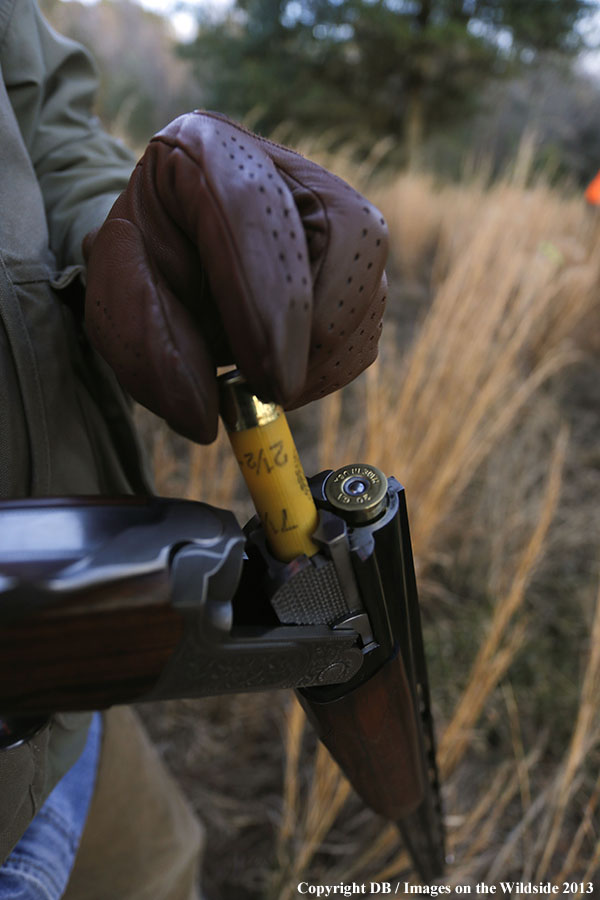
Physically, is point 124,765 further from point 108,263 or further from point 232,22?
point 232,22

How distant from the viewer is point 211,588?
31cm

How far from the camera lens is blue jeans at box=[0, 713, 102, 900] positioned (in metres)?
0.52

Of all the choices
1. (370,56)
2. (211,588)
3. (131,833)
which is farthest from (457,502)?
(370,56)

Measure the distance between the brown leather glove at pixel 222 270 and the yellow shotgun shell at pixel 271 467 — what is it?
1 cm

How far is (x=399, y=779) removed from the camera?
595 mm

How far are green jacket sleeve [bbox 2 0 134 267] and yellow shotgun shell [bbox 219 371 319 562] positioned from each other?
0.91 feet

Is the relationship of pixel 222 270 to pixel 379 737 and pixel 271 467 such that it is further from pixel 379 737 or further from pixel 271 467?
pixel 379 737

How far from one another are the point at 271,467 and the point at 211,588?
0.08 meters

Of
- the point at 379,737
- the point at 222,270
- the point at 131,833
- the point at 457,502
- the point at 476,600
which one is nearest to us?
the point at 222,270

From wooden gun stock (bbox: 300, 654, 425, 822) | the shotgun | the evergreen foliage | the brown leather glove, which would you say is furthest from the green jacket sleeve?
the evergreen foliage

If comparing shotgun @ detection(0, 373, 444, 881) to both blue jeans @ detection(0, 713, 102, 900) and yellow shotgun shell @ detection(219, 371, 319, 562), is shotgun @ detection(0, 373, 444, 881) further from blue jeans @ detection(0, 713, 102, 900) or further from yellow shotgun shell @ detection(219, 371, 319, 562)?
blue jeans @ detection(0, 713, 102, 900)

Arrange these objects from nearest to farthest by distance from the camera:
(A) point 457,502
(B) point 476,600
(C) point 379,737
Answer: (C) point 379,737 → (B) point 476,600 → (A) point 457,502

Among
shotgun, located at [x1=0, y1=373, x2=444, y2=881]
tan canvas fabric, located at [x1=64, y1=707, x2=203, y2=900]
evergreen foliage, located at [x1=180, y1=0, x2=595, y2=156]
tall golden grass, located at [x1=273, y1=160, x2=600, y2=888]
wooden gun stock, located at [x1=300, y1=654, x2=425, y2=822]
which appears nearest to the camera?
shotgun, located at [x1=0, y1=373, x2=444, y2=881]

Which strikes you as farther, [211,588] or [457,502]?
[457,502]
